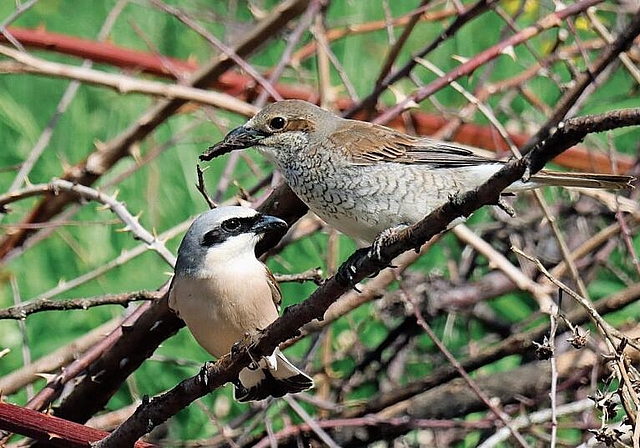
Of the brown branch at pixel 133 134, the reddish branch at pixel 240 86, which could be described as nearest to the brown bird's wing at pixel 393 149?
the brown branch at pixel 133 134

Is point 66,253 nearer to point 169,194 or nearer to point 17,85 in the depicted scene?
point 169,194

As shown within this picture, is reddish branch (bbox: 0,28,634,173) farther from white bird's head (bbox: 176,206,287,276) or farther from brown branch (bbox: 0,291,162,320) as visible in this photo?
brown branch (bbox: 0,291,162,320)

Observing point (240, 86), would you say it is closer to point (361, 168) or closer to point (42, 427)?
point (361, 168)

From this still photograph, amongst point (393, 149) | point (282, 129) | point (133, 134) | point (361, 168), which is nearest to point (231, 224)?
point (282, 129)

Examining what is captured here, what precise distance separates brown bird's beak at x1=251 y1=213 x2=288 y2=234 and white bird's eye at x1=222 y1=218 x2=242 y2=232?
42 millimetres

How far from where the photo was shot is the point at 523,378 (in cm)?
410

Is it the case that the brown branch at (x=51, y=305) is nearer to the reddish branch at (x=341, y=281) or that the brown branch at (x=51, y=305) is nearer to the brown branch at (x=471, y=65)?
the reddish branch at (x=341, y=281)

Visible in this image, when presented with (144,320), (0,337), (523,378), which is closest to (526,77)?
(523,378)

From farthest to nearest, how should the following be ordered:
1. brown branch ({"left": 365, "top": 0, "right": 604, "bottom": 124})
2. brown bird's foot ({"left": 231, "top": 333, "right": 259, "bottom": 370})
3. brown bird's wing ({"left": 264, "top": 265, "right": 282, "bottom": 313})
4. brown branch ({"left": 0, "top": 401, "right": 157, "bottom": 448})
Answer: brown branch ({"left": 365, "top": 0, "right": 604, "bottom": 124})
brown bird's wing ({"left": 264, "top": 265, "right": 282, "bottom": 313})
brown branch ({"left": 0, "top": 401, "right": 157, "bottom": 448})
brown bird's foot ({"left": 231, "top": 333, "right": 259, "bottom": 370})

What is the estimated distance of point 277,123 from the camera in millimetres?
2963

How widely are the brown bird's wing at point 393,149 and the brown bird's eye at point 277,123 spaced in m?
0.15

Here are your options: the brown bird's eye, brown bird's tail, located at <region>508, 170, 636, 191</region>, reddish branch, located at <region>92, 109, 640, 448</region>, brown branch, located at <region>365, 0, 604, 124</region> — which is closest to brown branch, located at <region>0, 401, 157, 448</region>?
reddish branch, located at <region>92, 109, 640, 448</region>

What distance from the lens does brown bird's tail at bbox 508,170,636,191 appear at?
8.02 ft

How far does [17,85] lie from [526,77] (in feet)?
10.2
